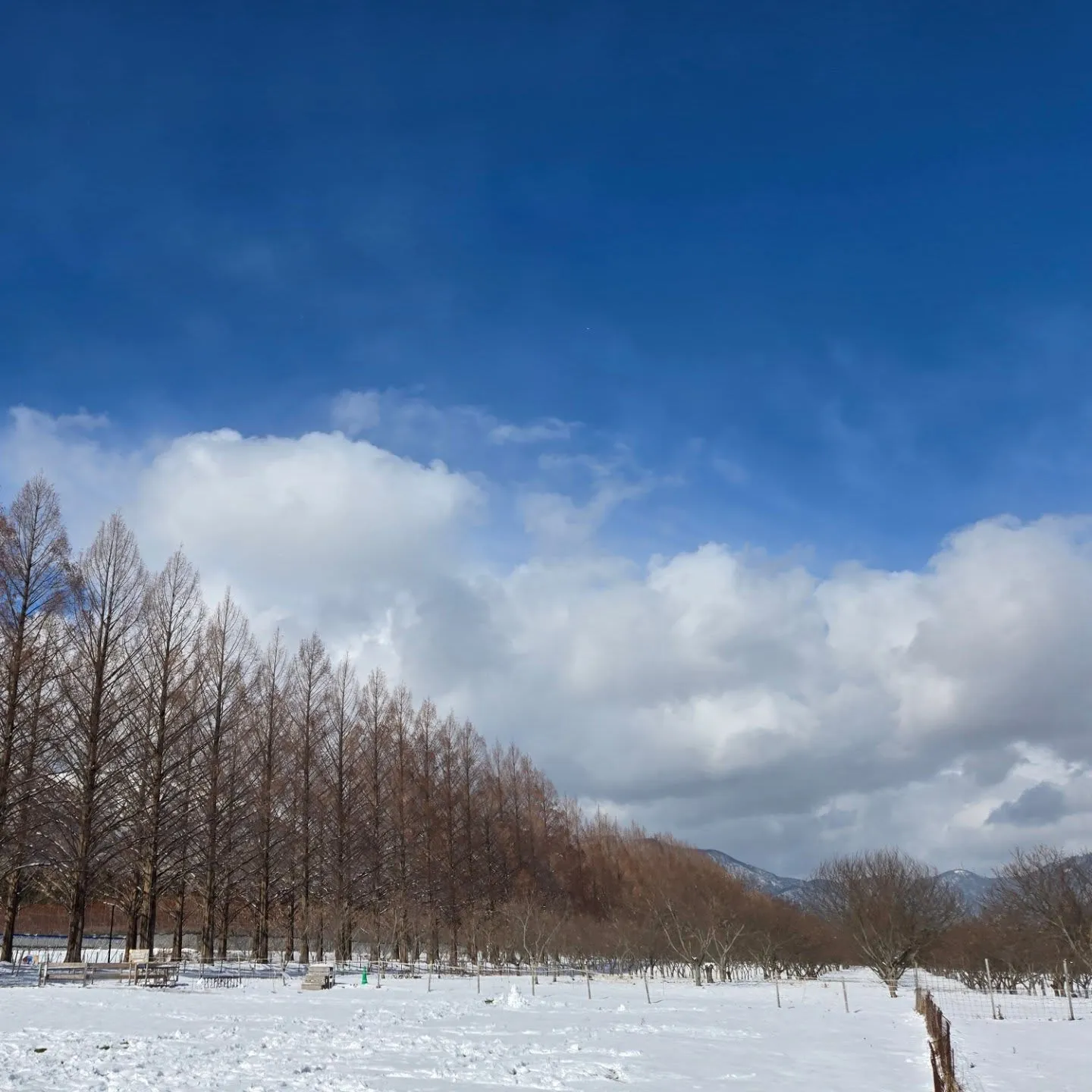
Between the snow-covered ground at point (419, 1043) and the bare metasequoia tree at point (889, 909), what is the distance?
2257 cm

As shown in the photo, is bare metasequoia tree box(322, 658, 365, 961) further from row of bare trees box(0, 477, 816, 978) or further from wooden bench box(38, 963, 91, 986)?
wooden bench box(38, 963, 91, 986)

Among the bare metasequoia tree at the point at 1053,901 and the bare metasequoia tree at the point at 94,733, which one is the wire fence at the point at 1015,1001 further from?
the bare metasequoia tree at the point at 94,733

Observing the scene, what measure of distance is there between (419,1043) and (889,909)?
150 feet

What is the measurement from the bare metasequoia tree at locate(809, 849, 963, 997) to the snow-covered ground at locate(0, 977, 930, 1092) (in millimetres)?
22573

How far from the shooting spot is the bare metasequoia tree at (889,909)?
5091cm

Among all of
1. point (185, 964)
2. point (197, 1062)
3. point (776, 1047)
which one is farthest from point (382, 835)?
point (197, 1062)

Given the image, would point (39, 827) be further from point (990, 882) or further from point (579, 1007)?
point (990, 882)

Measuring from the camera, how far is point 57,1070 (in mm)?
11891

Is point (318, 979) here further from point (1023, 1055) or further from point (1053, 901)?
point (1053, 901)

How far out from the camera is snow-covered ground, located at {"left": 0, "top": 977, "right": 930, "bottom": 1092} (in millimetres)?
12695

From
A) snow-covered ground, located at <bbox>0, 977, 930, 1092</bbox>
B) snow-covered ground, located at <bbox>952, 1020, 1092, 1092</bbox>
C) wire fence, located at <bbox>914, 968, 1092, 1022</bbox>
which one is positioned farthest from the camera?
wire fence, located at <bbox>914, 968, 1092, 1022</bbox>

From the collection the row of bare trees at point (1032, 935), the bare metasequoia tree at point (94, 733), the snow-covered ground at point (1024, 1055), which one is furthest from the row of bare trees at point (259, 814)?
the snow-covered ground at point (1024, 1055)

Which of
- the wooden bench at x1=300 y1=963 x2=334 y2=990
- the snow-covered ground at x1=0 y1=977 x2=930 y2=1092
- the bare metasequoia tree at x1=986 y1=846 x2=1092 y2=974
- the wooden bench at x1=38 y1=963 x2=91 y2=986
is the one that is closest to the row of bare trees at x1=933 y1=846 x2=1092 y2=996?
the bare metasequoia tree at x1=986 y1=846 x2=1092 y2=974

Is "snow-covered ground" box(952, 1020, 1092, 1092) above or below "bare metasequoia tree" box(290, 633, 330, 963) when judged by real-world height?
below
